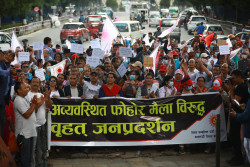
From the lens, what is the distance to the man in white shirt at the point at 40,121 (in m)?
7.63

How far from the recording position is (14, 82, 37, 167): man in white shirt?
7.25 meters

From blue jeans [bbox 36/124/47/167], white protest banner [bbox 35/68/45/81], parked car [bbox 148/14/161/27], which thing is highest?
white protest banner [bbox 35/68/45/81]

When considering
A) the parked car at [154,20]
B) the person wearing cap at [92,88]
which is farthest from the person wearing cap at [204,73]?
the parked car at [154,20]

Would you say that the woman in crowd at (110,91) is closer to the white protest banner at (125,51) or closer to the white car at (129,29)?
the white protest banner at (125,51)

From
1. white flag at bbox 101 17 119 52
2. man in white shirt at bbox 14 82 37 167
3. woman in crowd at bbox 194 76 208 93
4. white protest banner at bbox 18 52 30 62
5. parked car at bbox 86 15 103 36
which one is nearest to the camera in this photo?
man in white shirt at bbox 14 82 37 167

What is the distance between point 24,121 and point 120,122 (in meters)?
2.29

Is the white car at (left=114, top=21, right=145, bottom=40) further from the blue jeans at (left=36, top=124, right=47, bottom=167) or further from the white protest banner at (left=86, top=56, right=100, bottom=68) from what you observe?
the blue jeans at (left=36, top=124, right=47, bottom=167)

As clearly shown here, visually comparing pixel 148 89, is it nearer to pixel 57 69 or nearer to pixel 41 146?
pixel 41 146

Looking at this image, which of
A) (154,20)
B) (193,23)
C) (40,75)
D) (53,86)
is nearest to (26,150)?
(53,86)

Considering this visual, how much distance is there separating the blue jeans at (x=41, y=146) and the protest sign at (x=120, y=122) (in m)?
0.95

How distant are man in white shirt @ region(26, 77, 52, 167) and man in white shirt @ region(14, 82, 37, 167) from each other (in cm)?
16

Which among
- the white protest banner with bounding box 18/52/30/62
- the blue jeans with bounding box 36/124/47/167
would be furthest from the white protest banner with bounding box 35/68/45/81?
the white protest banner with bounding box 18/52/30/62

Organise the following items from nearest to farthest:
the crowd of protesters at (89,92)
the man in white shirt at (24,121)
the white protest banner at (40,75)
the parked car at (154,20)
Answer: the man in white shirt at (24,121), the crowd of protesters at (89,92), the white protest banner at (40,75), the parked car at (154,20)

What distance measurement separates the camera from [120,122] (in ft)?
29.7
